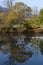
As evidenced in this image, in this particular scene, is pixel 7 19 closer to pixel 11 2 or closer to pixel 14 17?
pixel 14 17

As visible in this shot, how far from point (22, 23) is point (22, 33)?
4.50ft

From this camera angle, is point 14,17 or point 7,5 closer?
point 14,17

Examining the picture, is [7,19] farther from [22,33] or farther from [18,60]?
[18,60]

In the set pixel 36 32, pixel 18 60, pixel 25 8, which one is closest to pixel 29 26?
pixel 36 32

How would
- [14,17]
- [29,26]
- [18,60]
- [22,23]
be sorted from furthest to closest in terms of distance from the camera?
[29,26]
[22,23]
[14,17]
[18,60]

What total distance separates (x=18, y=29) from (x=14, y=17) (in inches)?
110

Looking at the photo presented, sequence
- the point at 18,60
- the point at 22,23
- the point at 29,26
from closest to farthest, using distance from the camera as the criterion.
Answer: the point at 18,60 → the point at 22,23 → the point at 29,26

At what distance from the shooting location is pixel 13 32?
31.0 metres

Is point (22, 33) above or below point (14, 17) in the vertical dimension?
below

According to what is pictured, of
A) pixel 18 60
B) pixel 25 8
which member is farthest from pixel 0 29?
pixel 18 60

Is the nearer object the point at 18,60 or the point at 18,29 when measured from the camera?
the point at 18,60

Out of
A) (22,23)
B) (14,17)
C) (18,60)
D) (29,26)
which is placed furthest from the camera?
(29,26)

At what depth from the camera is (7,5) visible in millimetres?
32969

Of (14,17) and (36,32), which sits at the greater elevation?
(14,17)
